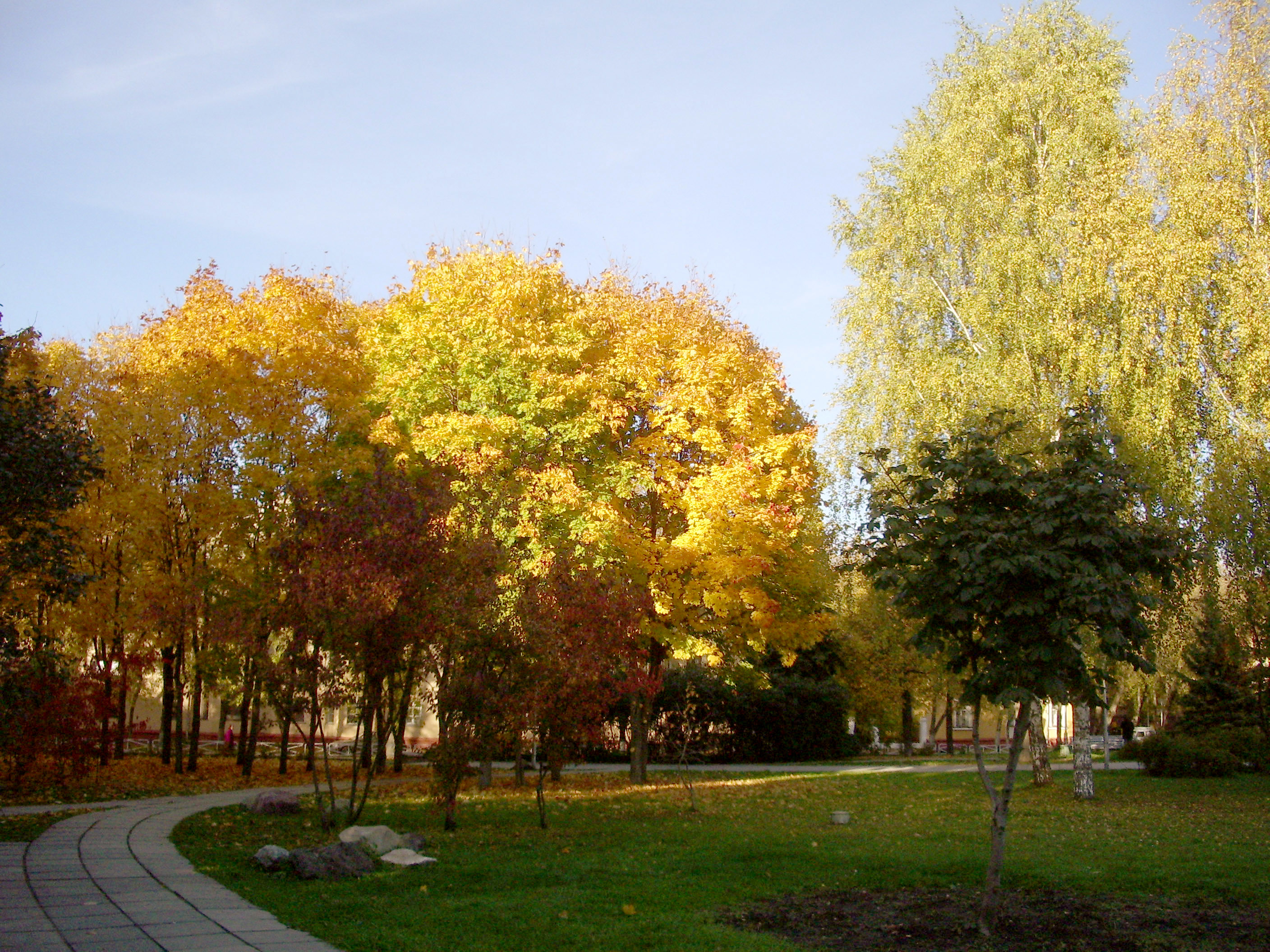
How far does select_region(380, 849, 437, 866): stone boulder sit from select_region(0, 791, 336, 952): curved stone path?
1.69 metres

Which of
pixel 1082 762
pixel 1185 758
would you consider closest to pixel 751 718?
pixel 1185 758

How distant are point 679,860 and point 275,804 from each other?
717 cm

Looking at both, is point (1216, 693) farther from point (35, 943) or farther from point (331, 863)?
point (35, 943)

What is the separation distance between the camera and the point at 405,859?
987cm

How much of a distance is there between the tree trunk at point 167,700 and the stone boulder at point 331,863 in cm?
1650

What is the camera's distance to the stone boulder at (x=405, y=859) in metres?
9.77

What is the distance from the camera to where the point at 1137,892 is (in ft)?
28.5

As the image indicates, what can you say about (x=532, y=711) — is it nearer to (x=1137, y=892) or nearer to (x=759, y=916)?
(x=759, y=916)

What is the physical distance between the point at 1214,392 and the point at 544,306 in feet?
44.4

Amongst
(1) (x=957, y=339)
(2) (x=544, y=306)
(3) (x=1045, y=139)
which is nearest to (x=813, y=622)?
(1) (x=957, y=339)

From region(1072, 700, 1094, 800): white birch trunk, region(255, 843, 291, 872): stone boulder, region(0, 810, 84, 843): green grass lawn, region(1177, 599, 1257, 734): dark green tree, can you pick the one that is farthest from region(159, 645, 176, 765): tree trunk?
region(1177, 599, 1257, 734): dark green tree

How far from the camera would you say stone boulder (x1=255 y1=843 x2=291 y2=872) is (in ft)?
30.4

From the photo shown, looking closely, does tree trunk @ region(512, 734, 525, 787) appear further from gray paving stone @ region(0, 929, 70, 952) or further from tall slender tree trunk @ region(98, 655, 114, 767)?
tall slender tree trunk @ region(98, 655, 114, 767)

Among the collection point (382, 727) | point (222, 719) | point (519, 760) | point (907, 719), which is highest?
point (382, 727)
